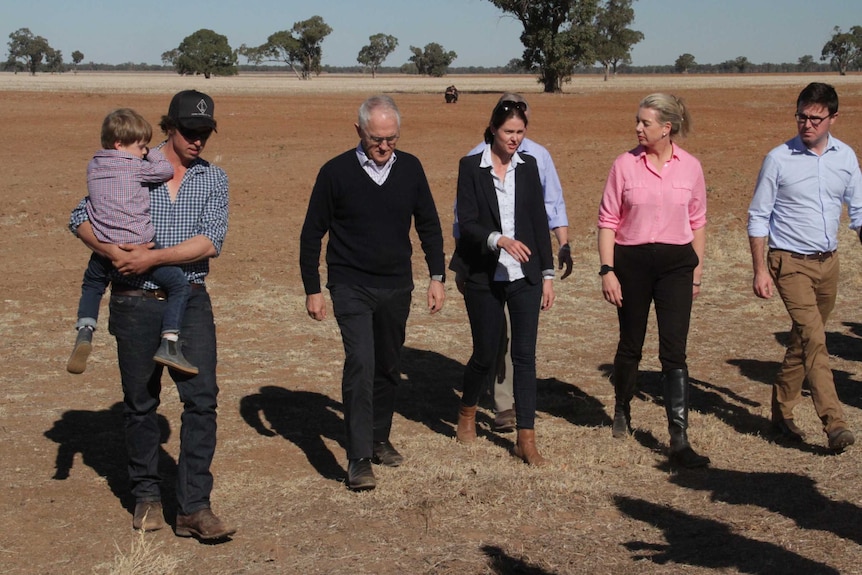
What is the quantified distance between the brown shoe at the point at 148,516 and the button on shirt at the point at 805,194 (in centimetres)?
366

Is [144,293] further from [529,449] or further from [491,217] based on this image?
[529,449]

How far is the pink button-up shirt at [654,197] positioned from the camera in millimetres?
6000

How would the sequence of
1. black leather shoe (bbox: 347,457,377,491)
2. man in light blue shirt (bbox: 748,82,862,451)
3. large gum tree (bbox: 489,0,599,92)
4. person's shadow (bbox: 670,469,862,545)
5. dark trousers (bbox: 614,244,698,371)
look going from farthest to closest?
1. large gum tree (bbox: 489,0,599,92)
2. man in light blue shirt (bbox: 748,82,862,451)
3. dark trousers (bbox: 614,244,698,371)
4. black leather shoe (bbox: 347,457,377,491)
5. person's shadow (bbox: 670,469,862,545)

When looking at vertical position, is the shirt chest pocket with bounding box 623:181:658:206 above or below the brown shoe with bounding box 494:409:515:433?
above

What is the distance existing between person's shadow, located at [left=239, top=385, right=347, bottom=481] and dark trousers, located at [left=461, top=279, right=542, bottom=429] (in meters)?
1.06

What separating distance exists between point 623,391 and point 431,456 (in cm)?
125

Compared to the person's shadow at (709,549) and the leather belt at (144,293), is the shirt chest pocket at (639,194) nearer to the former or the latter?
the person's shadow at (709,549)

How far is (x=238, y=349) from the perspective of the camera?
8.89 m

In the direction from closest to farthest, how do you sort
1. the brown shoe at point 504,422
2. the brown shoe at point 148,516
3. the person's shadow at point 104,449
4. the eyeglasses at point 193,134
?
1. the eyeglasses at point 193,134
2. the brown shoe at point 148,516
3. the person's shadow at point 104,449
4. the brown shoe at point 504,422

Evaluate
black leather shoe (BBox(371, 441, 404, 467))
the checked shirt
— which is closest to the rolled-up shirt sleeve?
black leather shoe (BBox(371, 441, 404, 467))

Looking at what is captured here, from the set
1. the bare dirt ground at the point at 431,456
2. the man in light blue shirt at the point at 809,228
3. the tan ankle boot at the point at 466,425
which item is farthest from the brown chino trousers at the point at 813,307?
the tan ankle boot at the point at 466,425

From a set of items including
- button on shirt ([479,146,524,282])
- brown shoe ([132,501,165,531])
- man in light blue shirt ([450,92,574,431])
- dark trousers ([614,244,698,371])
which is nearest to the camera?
brown shoe ([132,501,165,531])

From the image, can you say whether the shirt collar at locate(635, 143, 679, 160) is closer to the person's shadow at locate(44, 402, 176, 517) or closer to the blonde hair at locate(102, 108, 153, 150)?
the blonde hair at locate(102, 108, 153, 150)

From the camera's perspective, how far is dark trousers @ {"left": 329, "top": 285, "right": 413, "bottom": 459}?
5570mm
